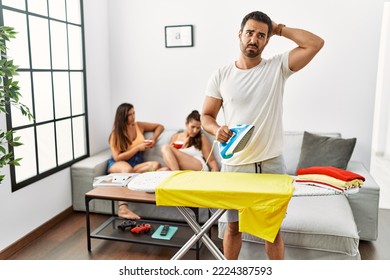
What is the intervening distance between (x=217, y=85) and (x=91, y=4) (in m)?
2.28

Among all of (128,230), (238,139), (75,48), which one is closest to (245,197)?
(238,139)

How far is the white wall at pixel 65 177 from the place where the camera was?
9.04 ft

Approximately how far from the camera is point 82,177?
3.50m

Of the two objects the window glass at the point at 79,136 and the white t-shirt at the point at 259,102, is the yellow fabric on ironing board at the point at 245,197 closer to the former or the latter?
the white t-shirt at the point at 259,102

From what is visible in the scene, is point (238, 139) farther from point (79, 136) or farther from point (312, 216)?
point (79, 136)

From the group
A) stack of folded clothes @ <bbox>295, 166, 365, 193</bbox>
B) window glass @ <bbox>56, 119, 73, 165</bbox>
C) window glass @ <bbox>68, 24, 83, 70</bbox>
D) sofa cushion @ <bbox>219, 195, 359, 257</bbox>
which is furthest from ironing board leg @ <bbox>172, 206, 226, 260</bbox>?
window glass @ <bbox>68, 24, 83, 70</bbox>

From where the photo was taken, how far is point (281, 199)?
5.58 feet

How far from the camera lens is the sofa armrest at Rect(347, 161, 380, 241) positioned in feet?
9.36

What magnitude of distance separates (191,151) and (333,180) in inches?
→ 70.0

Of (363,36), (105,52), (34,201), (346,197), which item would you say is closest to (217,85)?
(346,197)

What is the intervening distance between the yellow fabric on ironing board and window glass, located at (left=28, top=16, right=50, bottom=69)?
5.98 feet
